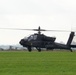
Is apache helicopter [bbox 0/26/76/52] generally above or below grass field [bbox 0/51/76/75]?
below

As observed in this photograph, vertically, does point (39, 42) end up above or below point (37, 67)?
below

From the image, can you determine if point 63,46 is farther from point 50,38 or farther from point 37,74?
point 37,74

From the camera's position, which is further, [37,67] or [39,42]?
[39,42]

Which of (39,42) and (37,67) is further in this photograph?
(39,42)

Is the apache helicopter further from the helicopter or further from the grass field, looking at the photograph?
the grass field

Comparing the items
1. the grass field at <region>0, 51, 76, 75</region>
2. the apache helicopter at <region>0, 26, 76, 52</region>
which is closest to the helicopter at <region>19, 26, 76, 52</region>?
the apache helicopter at <region>0, 26, 76, 52</region>

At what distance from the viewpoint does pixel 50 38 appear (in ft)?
209

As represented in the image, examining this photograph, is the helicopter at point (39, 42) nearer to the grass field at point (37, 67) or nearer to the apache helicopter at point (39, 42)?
the apache helicopter at point (39, 42)

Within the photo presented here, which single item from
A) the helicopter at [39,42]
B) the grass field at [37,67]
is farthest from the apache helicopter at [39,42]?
the grass field at [37,67]

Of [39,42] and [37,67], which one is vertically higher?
[37,67]

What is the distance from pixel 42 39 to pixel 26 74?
4849 centimetres

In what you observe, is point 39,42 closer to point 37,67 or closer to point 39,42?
point 39,42

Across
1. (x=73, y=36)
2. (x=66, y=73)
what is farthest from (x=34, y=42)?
(x=66, y=73)

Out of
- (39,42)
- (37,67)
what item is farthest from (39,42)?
(37,67)
